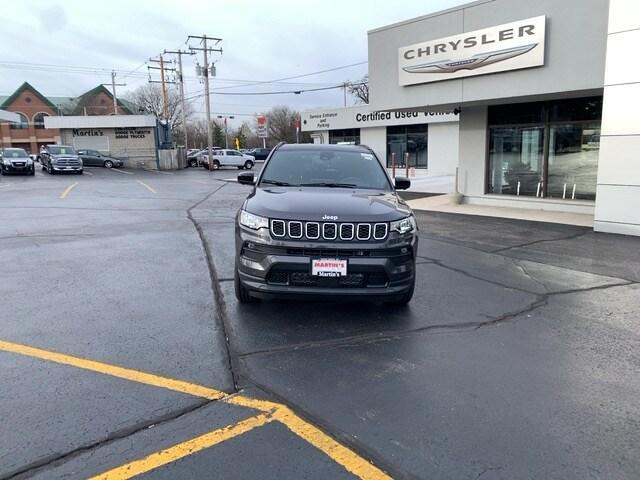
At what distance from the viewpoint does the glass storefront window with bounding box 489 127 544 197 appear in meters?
14.5

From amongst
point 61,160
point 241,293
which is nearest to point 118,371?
point 241,293

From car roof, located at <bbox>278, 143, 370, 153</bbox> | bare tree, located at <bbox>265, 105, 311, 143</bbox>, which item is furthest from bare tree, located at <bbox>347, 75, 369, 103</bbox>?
car roof, located at <bbox>278, 143, 370, 153</bbox>

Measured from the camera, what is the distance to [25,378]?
381 cm

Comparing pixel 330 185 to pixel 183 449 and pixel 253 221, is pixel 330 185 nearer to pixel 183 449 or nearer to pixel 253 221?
pixel 253 221

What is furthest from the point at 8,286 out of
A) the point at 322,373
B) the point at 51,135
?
the point at 51,135

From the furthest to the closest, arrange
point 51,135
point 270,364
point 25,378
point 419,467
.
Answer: point 51,135
point 270,364
point 25,378
point 419,467

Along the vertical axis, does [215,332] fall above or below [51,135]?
below

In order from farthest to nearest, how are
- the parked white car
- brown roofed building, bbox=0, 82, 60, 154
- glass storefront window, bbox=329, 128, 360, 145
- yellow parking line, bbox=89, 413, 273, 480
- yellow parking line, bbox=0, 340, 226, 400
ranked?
1. brown roofed building, bbox=0, 82, 60, 154
2. the parked white car
3. glass storefront window, bbox=329, 128, 360, 145
4. yellow parking line, bbox=0, 340, 226, 400
5. yellow parking line, bbox=89, 413, 273, 480

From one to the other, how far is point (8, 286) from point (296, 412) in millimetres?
4837

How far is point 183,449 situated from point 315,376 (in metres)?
1.26

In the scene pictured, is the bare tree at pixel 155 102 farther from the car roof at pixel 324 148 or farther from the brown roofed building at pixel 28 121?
the car roof at pixel 324 148

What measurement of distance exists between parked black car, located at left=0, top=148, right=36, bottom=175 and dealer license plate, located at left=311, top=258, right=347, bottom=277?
33951 millimetres

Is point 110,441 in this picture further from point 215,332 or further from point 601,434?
point 601,434

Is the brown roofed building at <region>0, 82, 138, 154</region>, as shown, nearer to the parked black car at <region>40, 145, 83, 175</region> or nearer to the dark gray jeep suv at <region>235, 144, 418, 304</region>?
the parked black car at <region>40, 145, 83, 175</region>
